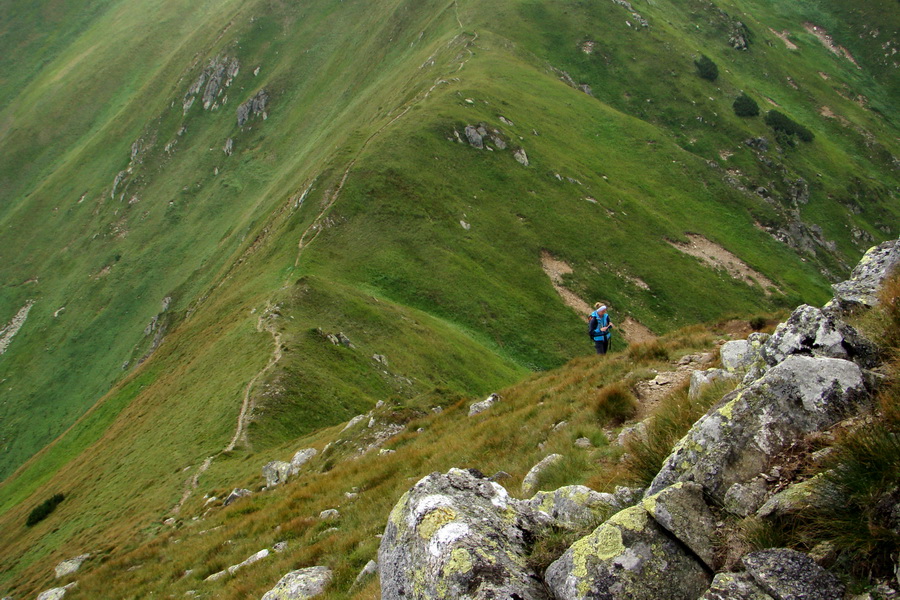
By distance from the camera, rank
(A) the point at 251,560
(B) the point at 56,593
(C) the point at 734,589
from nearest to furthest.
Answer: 1. (C) the point at 734,589
2. (A) the point at 251,560
3. (B) the point at 56,593

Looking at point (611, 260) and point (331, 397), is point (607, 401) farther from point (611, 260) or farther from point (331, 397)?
point (611, 260)

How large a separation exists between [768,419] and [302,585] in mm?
7626

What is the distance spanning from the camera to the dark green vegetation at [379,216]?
3894 centimetres

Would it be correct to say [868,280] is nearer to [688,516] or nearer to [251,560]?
[688,516]

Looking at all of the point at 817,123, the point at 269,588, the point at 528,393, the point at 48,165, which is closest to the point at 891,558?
the point at 269,588

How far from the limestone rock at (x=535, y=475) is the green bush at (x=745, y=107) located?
105533 mm

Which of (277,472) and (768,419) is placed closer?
(768,419)

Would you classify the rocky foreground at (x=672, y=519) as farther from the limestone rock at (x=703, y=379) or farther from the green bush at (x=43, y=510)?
the green bush at (x=43, y=510)

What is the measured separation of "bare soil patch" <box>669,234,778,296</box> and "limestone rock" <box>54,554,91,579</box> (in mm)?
67020

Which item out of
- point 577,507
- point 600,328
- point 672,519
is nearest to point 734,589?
point 672,519

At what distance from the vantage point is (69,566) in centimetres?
2192

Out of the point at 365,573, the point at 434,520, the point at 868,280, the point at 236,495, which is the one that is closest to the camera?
the point at 434,520

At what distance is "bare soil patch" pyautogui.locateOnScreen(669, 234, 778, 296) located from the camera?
213ft

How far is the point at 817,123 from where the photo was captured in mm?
105688
